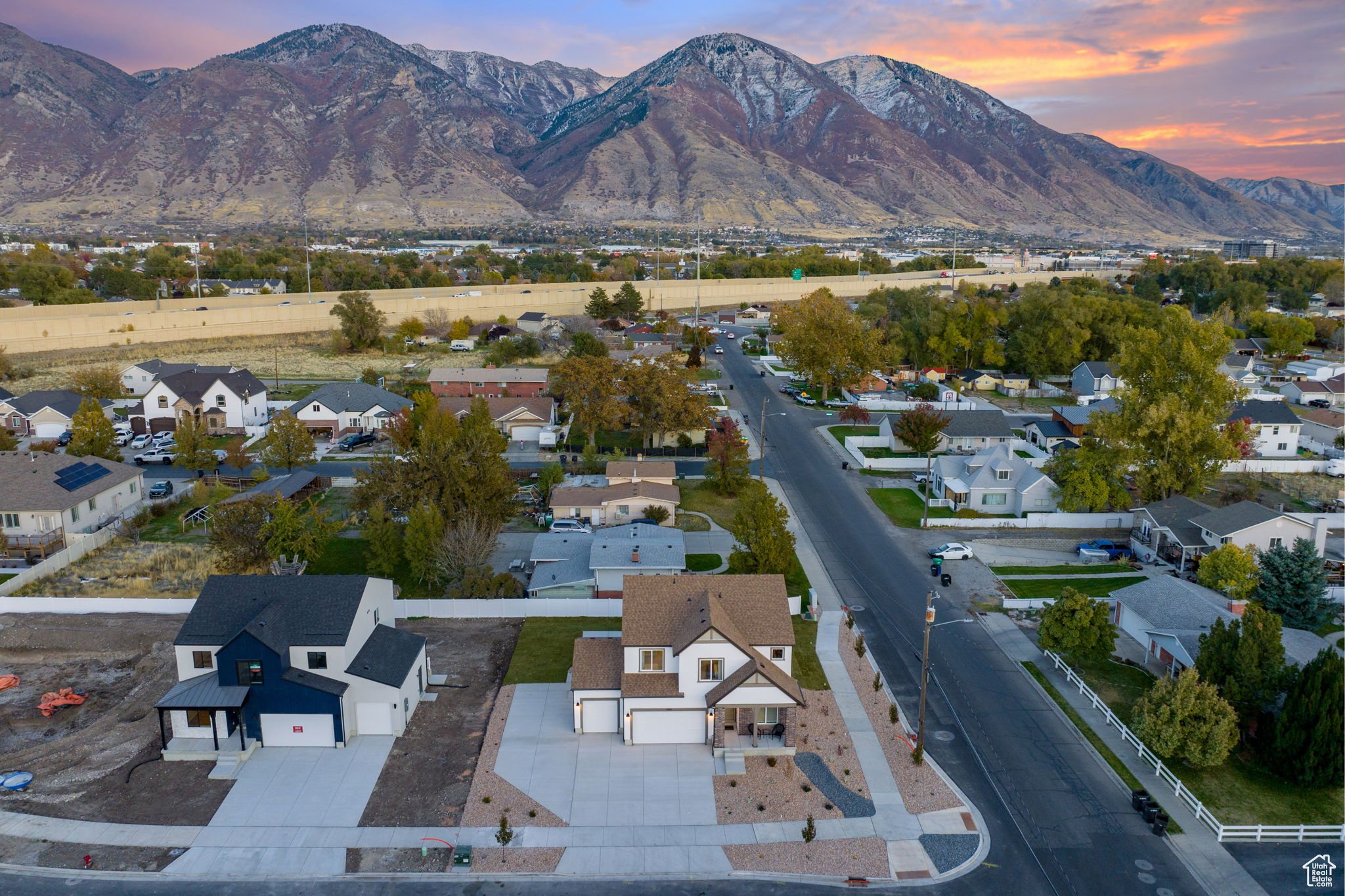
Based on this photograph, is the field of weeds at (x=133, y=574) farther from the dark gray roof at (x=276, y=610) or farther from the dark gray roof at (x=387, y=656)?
the dark gray roof at (x=387, y=656)

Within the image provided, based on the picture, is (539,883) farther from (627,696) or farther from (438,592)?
(438,592)

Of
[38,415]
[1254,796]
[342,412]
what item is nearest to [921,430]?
[1254,796]

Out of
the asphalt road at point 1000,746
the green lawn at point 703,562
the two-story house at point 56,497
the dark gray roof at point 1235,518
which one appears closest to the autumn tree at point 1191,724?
the asphalt road at point 1000,746

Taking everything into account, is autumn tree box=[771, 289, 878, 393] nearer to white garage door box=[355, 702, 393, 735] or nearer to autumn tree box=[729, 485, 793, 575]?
autumn tree box=[729, 485, 793, 575]

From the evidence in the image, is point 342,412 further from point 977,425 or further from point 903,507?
point 977,425

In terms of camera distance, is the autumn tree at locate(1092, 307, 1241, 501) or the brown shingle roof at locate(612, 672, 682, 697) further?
the autumn tree at locate(1092, 307, 1241, 501)

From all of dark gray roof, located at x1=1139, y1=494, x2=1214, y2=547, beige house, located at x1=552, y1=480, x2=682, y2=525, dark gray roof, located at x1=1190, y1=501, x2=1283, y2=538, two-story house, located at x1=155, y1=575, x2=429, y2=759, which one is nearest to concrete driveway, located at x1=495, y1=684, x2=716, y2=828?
two-story house, located at x1=155, y1=575, x2=429, y2=759
